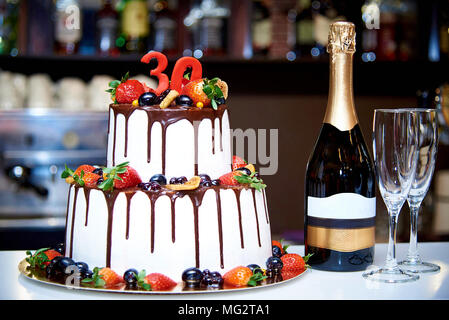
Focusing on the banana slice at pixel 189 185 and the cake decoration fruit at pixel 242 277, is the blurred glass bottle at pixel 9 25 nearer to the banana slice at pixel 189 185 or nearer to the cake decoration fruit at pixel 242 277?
the banana slice at pixel 189 185

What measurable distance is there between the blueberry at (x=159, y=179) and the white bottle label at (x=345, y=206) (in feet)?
Answer: 0.97

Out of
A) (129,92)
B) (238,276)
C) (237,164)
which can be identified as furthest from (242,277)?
(129,92)

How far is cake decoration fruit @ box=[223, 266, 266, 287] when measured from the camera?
3.43ft

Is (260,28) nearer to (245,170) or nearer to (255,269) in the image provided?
(245,170)

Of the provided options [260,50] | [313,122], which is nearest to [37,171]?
[260,50]

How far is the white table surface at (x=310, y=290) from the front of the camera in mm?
986

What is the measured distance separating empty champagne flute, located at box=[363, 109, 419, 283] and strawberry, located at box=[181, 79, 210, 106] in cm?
33

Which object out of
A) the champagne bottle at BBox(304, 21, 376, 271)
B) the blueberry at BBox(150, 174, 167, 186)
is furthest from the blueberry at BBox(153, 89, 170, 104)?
the champagne bottle at BBox(304, 21, 376, 271)

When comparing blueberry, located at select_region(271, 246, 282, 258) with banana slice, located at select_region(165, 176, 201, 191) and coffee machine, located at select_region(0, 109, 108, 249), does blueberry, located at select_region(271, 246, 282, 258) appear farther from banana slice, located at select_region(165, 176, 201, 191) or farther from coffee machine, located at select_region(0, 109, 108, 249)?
coffee machine, located at select_region(0, 109, 108, 249)

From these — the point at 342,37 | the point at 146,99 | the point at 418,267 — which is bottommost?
the point at 418,267

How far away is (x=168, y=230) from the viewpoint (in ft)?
3.60

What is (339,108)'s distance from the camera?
1.27m

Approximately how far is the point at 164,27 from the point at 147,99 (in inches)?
66.2
